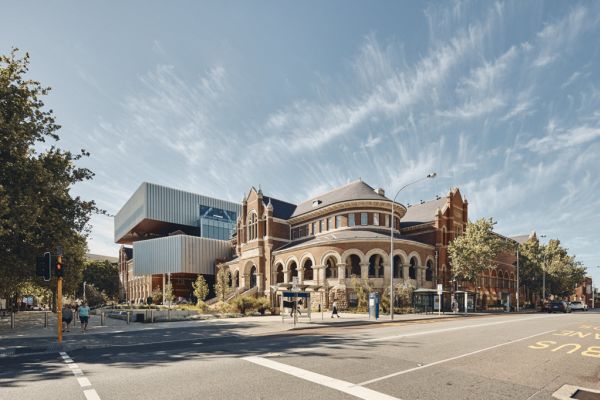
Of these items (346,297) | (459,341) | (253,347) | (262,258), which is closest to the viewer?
(253,347)

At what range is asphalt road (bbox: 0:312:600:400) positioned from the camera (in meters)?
7.42

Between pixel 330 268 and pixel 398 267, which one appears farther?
pixel 398 267

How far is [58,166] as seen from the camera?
22250mm

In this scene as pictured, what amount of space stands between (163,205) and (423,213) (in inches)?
2118

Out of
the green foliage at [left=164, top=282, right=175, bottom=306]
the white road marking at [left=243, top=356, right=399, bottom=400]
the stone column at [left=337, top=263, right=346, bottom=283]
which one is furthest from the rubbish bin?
the green foliage at [left=164, top=282, right=175, bottom=306]

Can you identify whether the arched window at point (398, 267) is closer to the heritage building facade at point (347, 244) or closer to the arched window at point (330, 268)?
the heritage building facade at point (347, 244)

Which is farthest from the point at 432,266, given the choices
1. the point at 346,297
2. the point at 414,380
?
the point at 414,380

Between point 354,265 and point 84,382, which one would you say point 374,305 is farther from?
point 84,382

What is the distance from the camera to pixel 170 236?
2886 inches

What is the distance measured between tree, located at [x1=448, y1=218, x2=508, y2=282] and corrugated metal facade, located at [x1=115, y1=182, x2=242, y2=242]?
58.2 meters

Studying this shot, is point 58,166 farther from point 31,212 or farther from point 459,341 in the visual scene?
point 459,341

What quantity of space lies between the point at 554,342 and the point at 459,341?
3.64m

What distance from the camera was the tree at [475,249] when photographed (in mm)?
44000

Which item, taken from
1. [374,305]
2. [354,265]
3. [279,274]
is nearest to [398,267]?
[354,265]
